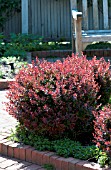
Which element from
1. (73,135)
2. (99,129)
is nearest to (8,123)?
(73,135)

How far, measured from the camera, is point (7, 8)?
12438mm

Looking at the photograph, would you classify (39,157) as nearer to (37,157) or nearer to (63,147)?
(37,157)

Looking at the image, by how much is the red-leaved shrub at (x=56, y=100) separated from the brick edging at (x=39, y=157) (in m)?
0.23

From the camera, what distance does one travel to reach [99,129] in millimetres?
3945

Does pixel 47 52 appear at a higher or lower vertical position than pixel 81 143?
higher

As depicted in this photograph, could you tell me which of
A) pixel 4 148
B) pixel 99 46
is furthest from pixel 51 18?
pixel 4 148

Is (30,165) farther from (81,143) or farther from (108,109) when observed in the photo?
(108,109)

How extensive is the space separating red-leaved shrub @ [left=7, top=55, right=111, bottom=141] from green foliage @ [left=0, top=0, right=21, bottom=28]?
791cm

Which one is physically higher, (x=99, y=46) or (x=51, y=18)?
(x=51, y=18)

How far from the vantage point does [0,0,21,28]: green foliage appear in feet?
40.4

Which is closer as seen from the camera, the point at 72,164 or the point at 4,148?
the point at 72,164

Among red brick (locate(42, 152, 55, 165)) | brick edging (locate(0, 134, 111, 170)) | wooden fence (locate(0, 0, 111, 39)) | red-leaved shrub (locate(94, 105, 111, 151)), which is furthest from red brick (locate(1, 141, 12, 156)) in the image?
wooden fence (locate(0, 0, 111, 39))

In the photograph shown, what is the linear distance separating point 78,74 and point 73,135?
58cm

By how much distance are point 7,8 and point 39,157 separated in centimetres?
873
